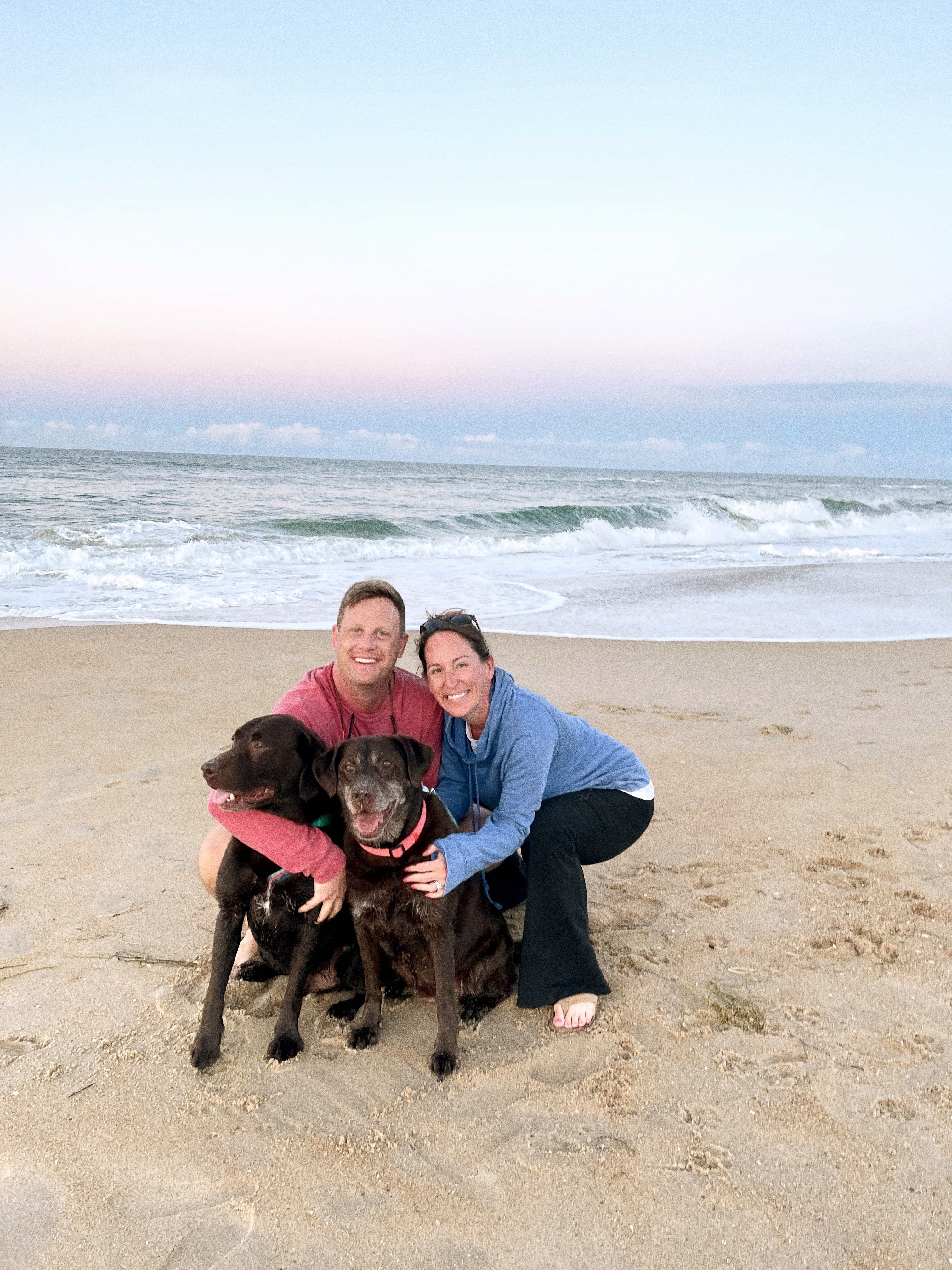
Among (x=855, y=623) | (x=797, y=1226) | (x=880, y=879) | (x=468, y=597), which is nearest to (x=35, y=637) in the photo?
(x=468, y=597)

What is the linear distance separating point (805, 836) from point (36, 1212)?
371cm

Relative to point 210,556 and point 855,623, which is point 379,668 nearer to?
point 855,623

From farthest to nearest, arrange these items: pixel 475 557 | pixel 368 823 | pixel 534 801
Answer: pixel 475 557 → pixel 534 801 → pixel 368 823

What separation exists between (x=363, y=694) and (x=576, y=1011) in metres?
1.44

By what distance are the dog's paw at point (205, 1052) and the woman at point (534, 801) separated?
84cm

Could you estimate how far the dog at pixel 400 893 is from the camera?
2844mm

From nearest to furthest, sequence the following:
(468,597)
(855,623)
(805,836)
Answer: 1. (805,836)
2. (855,623)
3. (468,597)

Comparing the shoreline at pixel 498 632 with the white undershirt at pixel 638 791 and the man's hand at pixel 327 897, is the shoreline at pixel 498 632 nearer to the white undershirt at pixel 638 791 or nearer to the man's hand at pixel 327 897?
the white undershirt at pixel 638 791

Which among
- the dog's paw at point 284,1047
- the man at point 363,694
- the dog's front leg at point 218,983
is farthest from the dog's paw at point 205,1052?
the man at point 363,694

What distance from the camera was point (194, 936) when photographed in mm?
3627

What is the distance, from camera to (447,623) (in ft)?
10.8

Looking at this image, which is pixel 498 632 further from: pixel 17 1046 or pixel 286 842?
pixel 17 1046

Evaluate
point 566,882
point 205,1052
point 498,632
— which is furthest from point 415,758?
point 498,632

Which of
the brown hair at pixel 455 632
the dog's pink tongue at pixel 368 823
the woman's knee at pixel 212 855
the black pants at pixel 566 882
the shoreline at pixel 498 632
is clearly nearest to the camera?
the dog's pink tongue at pixel 368 823
